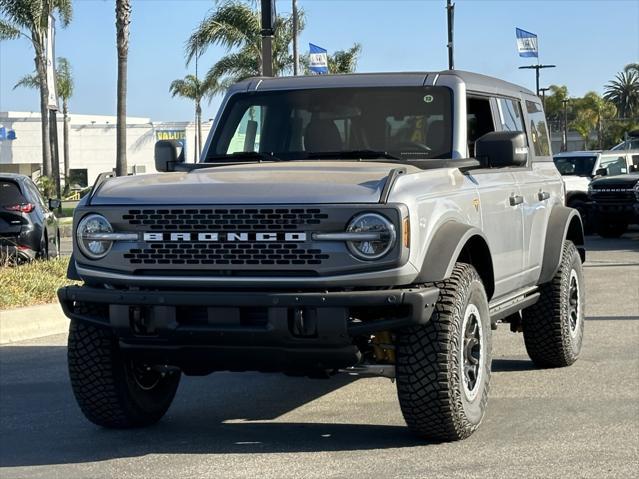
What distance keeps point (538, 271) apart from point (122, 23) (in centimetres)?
2446

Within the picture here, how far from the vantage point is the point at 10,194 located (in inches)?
608

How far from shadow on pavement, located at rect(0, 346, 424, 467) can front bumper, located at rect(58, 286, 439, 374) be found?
0.56 m

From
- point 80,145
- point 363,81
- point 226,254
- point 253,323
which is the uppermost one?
point 80,145

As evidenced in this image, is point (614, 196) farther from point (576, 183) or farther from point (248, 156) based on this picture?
point (248, 156)

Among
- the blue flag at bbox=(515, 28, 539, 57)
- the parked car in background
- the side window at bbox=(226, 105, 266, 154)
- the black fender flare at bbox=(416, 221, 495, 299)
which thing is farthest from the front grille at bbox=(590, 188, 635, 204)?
the blue flag at bbox=(515, 28, 539, 57)

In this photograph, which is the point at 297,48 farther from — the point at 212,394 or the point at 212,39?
the point at 212,394

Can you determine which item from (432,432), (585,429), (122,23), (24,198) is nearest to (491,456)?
(432,432)

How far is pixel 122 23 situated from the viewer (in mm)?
31031

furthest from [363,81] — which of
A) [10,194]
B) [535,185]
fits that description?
[10,194]

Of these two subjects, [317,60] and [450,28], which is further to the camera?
[317,60]

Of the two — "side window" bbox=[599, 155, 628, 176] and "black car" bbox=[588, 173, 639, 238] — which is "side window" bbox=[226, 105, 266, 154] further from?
"side window" bbox=[599, 155, 628, 176]

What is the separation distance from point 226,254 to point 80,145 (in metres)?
77.7

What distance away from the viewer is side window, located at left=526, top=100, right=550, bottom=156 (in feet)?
29.8

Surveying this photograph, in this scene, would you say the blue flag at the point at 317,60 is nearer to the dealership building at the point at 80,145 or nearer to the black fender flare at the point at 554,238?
the black fender flare at the point at 554,238
